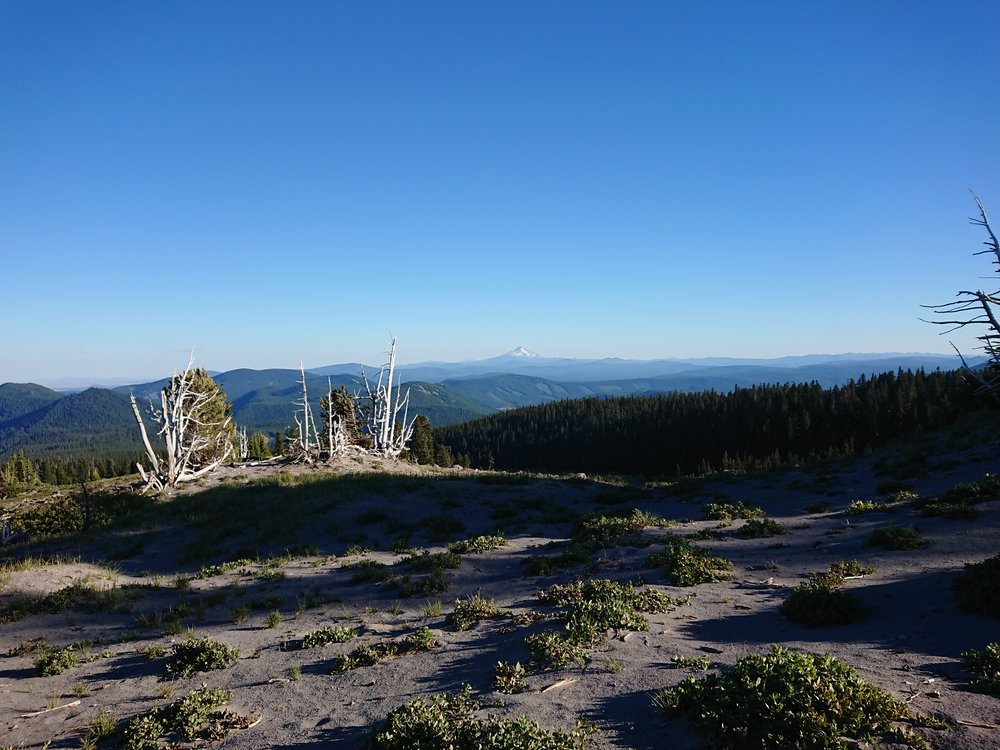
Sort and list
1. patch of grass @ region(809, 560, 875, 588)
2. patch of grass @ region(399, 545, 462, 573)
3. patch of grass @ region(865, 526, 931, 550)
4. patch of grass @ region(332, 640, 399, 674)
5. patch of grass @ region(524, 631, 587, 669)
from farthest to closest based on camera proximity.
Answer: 1. patch of grass @ region(399, 545, 462, 573)
2. patch of grass @ region(865, 526, 931, 550)
3. patch of grass @ region(809, 560, 875, 588)
4. patch of grass @ region(332, 640, 399, 674)
5. patch of grass @ region(524, 631, 587, 669)

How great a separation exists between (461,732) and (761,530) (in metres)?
12.7

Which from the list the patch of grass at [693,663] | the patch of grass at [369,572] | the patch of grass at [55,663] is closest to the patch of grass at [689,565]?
the patch of grass at [693,663]

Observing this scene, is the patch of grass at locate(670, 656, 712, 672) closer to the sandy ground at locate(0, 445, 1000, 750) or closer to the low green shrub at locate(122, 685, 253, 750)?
the sandy ground at locate(0, 445, 1000, 750)

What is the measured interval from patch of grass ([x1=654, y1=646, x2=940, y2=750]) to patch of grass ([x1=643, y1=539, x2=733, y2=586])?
5.78 meters

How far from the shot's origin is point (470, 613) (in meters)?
9.91

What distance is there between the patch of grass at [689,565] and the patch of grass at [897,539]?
12.3 feet

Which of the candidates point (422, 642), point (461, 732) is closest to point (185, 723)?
point (422, 642)

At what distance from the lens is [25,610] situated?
12.4 metres

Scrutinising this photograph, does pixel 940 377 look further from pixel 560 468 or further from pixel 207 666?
pixel 207 666

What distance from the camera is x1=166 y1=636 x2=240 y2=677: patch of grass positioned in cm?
858

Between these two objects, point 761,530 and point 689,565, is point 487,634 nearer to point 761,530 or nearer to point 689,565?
point 689,565

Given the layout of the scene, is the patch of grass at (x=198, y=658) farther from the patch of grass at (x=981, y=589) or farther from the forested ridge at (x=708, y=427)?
the forested ridge at (x=708, y=427)

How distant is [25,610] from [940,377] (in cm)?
10975

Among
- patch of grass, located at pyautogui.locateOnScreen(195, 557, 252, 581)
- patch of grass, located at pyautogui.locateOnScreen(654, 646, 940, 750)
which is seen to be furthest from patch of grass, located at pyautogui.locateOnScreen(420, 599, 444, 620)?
patch of grass, located at pyautogui.locateOnScreen(195, 557, 252, 581)
